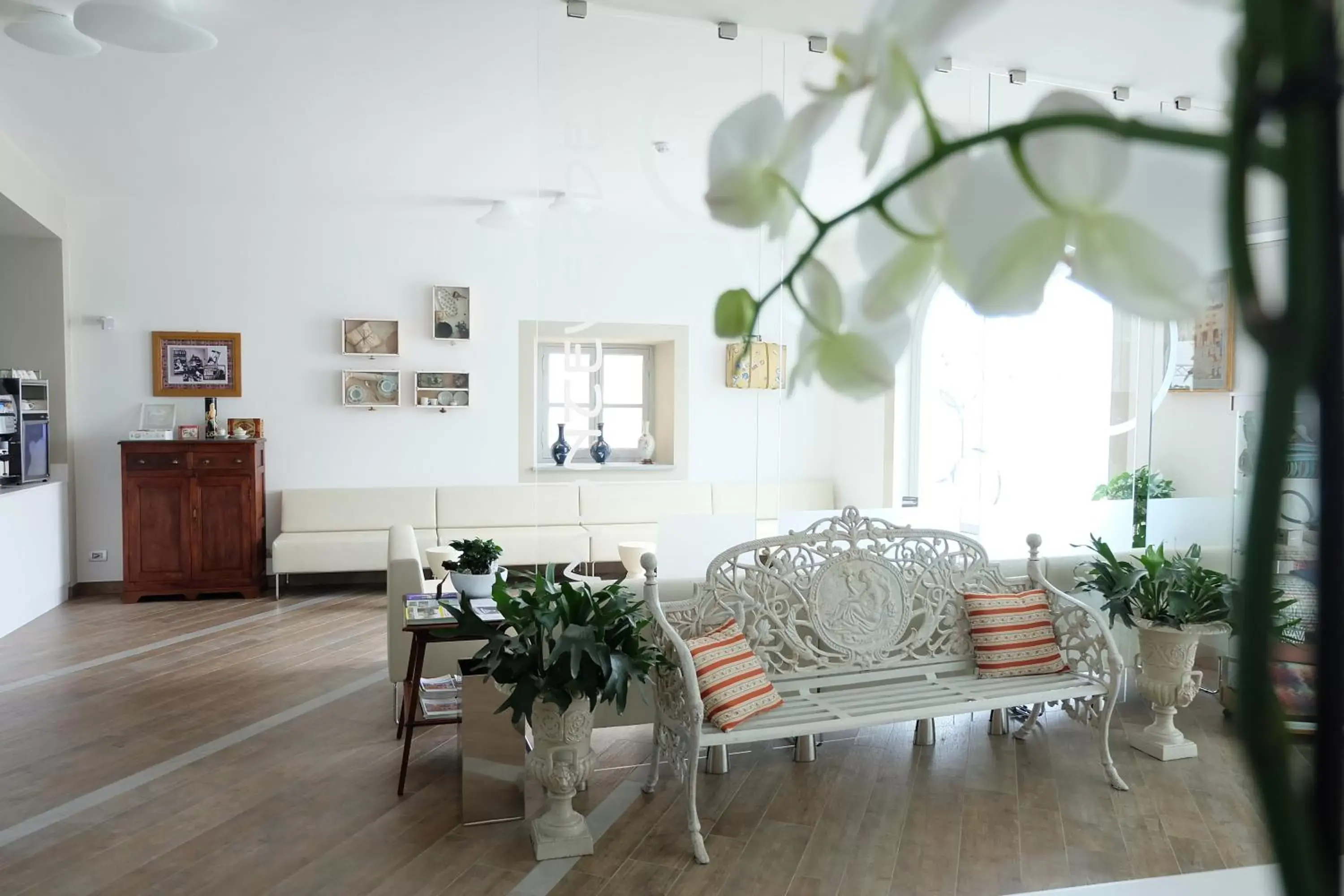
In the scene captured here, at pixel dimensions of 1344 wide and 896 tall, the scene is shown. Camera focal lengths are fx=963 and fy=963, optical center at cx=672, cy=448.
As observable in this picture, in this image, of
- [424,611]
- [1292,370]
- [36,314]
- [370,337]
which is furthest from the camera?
[370,337]

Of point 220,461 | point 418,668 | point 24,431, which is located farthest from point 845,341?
point 220,461

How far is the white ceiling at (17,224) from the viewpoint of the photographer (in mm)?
5898

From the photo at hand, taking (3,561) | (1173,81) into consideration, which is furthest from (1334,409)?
(3,561)

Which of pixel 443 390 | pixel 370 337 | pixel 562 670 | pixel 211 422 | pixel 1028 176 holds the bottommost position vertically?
pixel 562 670

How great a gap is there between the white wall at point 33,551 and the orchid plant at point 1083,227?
671 cm

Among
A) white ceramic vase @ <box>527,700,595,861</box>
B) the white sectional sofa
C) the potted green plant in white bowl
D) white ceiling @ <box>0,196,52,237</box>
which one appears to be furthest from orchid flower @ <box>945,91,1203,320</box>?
white ceiling @ <box>0,196,52,237</box>

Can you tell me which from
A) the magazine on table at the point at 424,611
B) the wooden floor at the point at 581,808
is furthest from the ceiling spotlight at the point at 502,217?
the magazine on table at the point at 424,611

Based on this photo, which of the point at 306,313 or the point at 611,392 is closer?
the point at 611,392

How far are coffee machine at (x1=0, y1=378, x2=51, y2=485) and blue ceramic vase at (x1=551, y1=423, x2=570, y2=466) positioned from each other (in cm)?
401

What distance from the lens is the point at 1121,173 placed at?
10.5 inches

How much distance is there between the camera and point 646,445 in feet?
16.7

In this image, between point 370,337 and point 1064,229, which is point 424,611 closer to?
point 1064,229

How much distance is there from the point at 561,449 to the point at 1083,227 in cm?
414

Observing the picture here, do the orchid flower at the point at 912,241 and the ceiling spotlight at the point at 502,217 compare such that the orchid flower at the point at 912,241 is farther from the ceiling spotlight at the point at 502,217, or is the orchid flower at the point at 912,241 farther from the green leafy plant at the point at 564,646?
the ceiling spotlight at the point at 502,217
